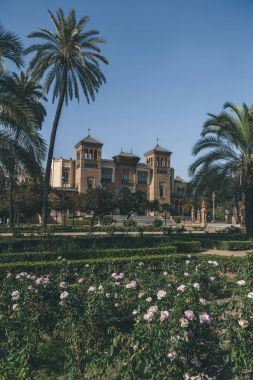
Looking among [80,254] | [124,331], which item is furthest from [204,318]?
[80,254]

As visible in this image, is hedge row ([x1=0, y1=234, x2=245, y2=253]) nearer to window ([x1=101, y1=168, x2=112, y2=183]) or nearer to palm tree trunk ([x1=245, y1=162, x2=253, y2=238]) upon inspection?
palm tree trunk ([x1=245, y1=162, x2=253, y2=238])

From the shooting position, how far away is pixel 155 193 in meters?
72.0

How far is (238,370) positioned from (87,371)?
1825mm

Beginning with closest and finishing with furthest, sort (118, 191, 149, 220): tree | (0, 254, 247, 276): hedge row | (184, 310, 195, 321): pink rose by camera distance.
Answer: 1. (184, 310, 195, 321): pink rose
2. (0, 254, 247, 276): hedge row
3. (118, 191, 149, 220): tree

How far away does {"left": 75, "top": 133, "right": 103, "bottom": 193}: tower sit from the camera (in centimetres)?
6638

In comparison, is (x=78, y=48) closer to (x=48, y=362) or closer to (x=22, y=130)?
(x=22, y=130)

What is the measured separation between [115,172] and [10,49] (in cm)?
5581

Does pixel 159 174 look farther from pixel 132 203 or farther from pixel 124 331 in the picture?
pixel 124 331

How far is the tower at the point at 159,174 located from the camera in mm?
72312

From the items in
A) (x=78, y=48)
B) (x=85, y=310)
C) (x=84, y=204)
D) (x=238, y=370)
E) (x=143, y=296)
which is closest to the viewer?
(x=238, y=370)

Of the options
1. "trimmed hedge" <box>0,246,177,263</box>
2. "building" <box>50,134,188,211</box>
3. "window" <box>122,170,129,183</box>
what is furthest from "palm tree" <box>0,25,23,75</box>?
"window" <box>122,170,129,183</box>

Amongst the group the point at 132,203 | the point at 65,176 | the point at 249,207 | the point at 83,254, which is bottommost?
the point at 83,254

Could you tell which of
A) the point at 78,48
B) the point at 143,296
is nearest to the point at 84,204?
the point at 78,48

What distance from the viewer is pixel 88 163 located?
220ft
